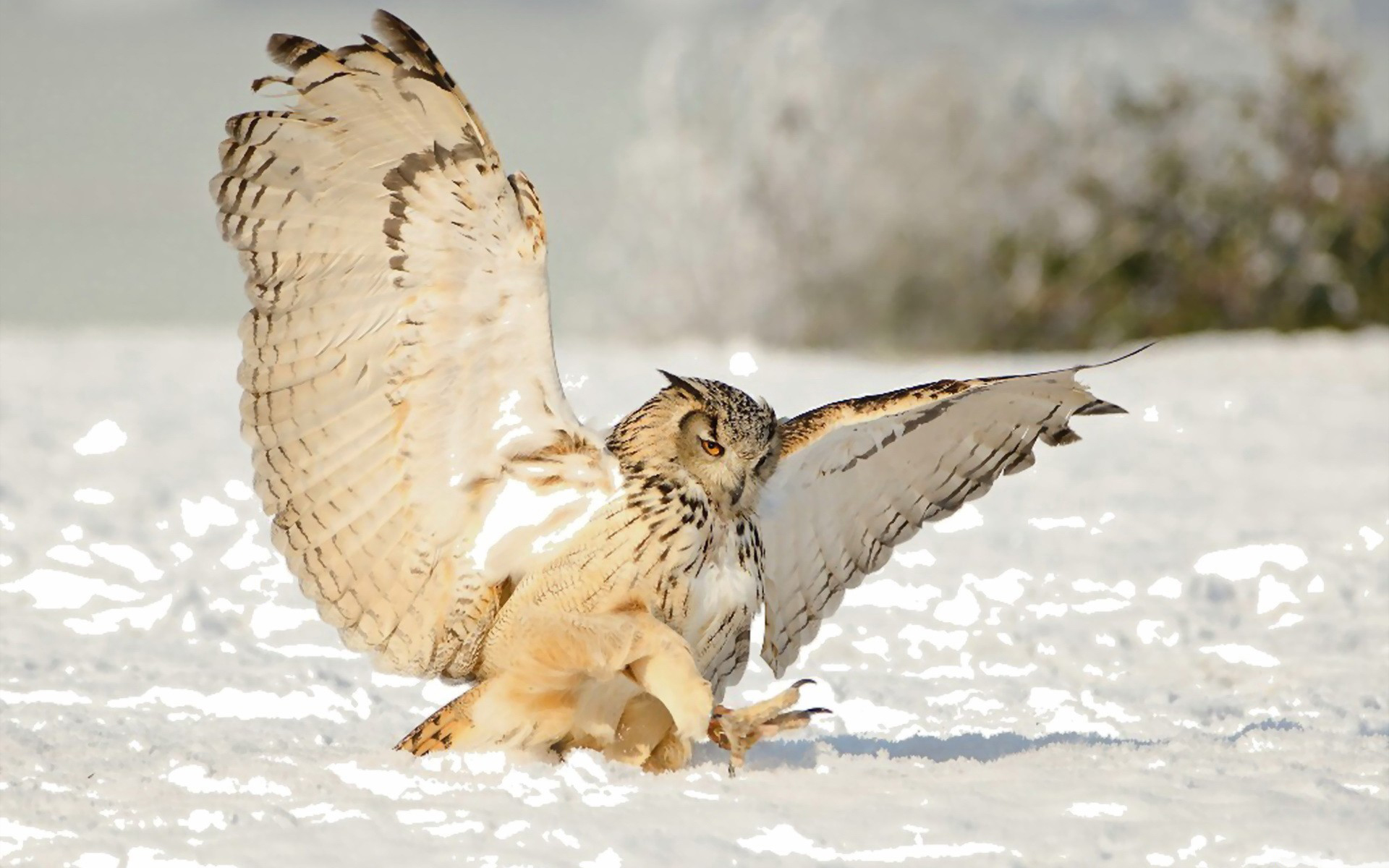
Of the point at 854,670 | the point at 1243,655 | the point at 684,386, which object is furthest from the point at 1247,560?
the point at 684,386

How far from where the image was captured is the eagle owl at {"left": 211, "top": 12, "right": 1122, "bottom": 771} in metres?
3.38

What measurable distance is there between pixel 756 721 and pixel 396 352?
1126 millimetres

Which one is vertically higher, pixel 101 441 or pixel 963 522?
pixel 101 441

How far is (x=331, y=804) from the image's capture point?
3.32m

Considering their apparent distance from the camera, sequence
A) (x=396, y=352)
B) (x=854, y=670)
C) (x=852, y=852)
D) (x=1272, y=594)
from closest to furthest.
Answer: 1. (x=852, y=852)
2. (x=396, y=352)
3. (x=854, y=670)
4. (x=1272, y=594)

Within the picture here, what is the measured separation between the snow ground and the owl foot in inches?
3.3

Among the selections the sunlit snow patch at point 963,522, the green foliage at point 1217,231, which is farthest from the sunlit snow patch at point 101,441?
the green foliage at point 1217,231

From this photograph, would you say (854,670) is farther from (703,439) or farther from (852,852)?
(852,852)

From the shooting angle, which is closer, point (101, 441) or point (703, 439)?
point (703, 439)

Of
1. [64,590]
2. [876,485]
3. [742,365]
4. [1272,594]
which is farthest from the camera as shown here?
[742,365]

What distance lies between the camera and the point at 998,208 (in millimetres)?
28906

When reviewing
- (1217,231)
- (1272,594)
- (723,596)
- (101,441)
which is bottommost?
(723,596)

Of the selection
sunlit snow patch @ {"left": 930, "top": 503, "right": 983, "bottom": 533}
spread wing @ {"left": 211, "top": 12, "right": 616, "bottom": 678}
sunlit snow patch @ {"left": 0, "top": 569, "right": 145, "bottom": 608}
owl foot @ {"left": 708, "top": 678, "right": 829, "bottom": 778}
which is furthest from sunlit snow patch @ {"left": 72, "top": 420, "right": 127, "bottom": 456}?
owl foot @ {"left": 708, "top": 678, "right": 829, "bottom": 778}

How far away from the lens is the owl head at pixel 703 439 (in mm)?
→ 3641
